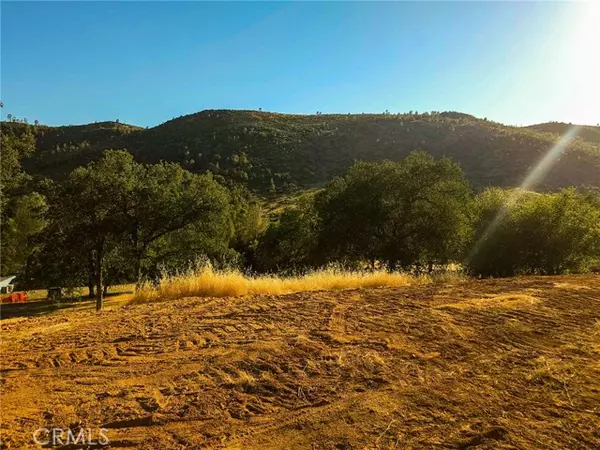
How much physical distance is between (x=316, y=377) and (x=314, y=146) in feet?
205

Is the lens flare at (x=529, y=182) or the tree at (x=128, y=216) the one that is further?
the lens flare at (x=529, y=182)

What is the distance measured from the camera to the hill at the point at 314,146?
53.2 m

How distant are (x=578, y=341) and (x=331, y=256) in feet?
54.5

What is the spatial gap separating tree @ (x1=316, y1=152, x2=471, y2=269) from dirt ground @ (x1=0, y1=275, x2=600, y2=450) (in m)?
11.5

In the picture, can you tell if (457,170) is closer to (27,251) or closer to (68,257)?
(68,257)

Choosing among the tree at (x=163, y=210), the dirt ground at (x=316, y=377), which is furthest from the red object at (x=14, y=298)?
the dirt ground at (x=316, y=377)

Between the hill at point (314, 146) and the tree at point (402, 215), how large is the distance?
3030 cm

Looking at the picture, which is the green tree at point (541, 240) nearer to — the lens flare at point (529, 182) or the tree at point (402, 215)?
the lens flare at point (529, 182)

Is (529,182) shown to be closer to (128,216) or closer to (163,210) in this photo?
(163,210)

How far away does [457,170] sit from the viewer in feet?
68.0

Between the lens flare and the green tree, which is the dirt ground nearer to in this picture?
the green tree

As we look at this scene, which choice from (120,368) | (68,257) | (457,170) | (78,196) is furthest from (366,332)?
(68,257)

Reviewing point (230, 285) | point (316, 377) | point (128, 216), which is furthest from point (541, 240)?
point (128, 216)

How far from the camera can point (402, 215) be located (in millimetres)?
19141
